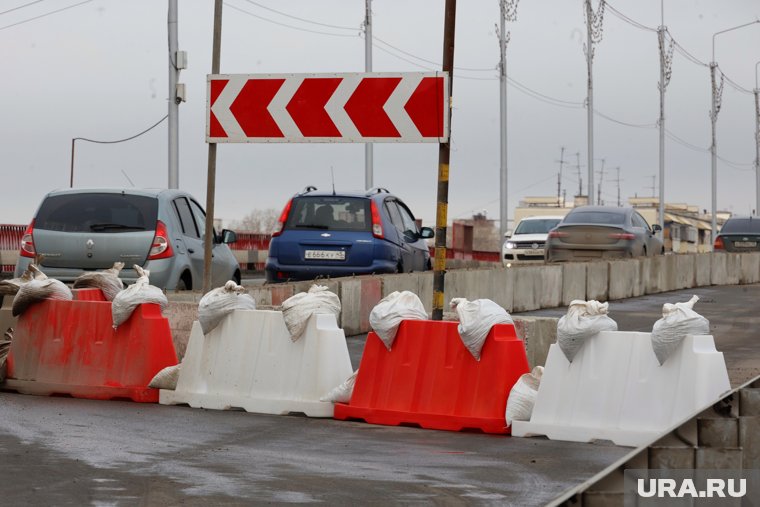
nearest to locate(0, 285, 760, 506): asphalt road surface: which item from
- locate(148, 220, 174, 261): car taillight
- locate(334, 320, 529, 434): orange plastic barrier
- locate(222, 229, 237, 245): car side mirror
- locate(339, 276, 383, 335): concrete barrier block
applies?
locate(334, 320, 529, 434): orange plastic barrier

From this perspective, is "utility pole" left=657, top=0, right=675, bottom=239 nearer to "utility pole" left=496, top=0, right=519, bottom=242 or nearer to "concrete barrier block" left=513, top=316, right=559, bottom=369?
"utility pole" left=496, top=0, right=519, bottom=242

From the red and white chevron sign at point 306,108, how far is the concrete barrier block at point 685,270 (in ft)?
65.4

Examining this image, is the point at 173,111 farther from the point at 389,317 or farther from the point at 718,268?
the point at 389,317

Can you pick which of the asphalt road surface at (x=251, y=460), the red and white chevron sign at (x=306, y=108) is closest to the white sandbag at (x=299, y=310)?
the asphalt road surface at (x=251, y=460)

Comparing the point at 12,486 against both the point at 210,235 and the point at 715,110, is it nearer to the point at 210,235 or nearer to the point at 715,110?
the point at 210,235

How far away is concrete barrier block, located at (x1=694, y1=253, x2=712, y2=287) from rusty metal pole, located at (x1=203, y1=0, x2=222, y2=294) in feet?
72.2

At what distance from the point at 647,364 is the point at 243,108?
497cm

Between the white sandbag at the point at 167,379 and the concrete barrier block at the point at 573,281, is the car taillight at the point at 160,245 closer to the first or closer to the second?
the white sandbag at the point at 167,379

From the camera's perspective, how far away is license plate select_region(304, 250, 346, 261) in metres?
21.1

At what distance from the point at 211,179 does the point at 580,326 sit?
486 cm

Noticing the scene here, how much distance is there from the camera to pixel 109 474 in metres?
7.73

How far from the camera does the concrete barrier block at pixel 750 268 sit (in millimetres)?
36531

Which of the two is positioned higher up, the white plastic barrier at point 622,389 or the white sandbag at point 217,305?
the white sandbag at point 217,305

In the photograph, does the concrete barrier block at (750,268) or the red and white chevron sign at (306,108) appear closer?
the red and white chevron sign at (306,108)
